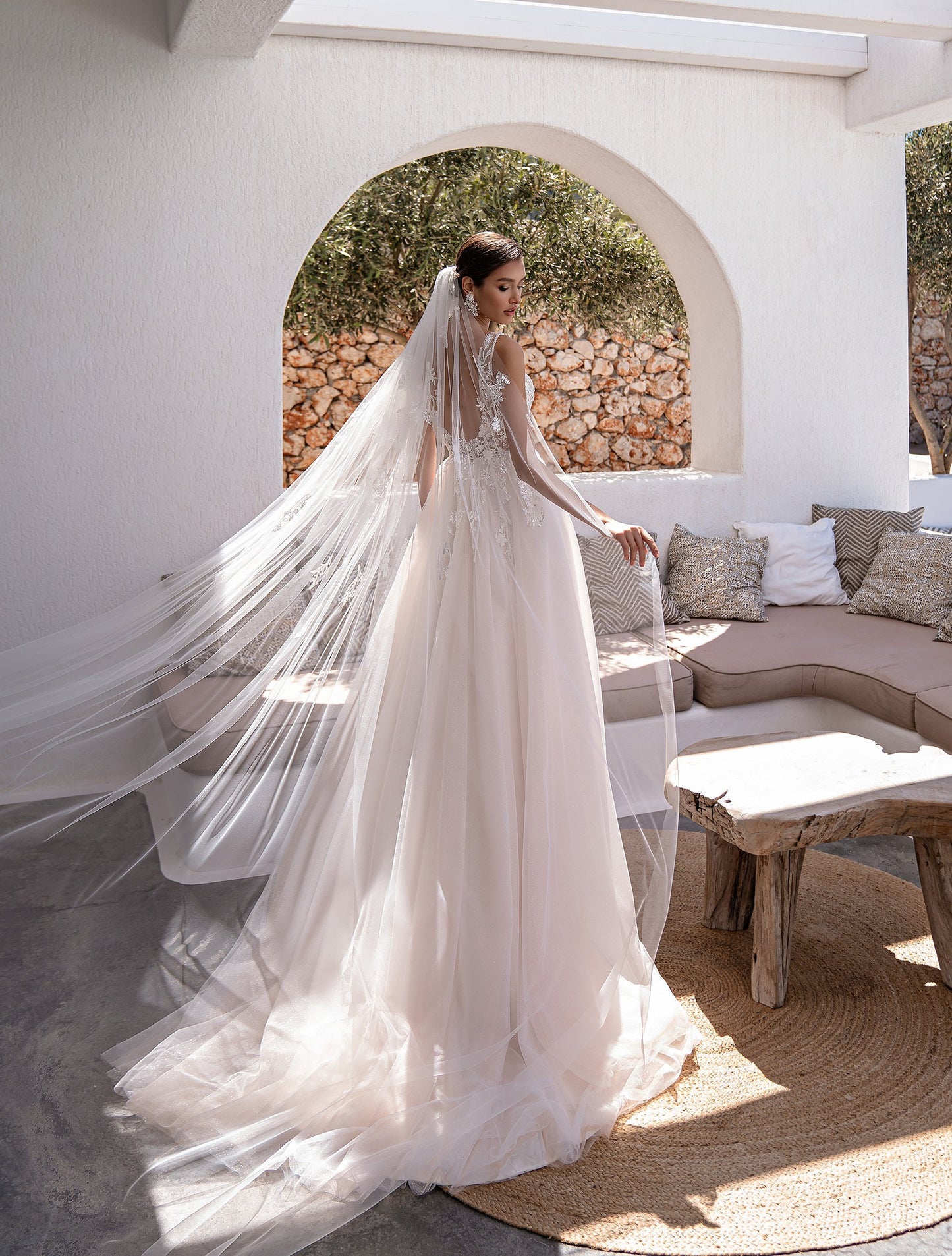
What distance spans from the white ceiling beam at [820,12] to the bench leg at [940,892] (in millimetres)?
3105

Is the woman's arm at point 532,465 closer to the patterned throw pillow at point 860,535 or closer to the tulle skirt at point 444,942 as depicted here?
the tulle skirt at point 444,942

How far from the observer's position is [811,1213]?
1.92 metres

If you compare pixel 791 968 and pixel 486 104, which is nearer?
pixel 791 968

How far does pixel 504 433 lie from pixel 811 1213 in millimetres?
1637

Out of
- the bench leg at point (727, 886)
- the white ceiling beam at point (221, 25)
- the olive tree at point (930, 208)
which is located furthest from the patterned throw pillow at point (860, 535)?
the white ceiling beam at point (221, 25)

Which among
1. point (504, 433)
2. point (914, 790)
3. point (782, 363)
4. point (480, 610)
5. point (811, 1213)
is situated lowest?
point (811, 1213)

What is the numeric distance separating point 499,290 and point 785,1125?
6.06ft

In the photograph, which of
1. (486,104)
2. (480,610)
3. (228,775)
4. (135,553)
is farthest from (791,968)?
(486,104)

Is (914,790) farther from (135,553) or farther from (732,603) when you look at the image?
(135,553)

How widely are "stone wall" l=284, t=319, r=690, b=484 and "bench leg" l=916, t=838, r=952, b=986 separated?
625 centimetres

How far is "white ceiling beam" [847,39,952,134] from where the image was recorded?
460 centimetres

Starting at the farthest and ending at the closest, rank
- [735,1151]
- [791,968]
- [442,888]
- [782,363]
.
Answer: [782,363] → [791,968] → [442,888] → [735,1151]

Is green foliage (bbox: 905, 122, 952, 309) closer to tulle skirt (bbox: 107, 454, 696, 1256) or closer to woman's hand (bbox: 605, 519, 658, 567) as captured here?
woman's hand (bbox: 605, 519, 658, 567)

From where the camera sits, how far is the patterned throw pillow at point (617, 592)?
9.40 feet
